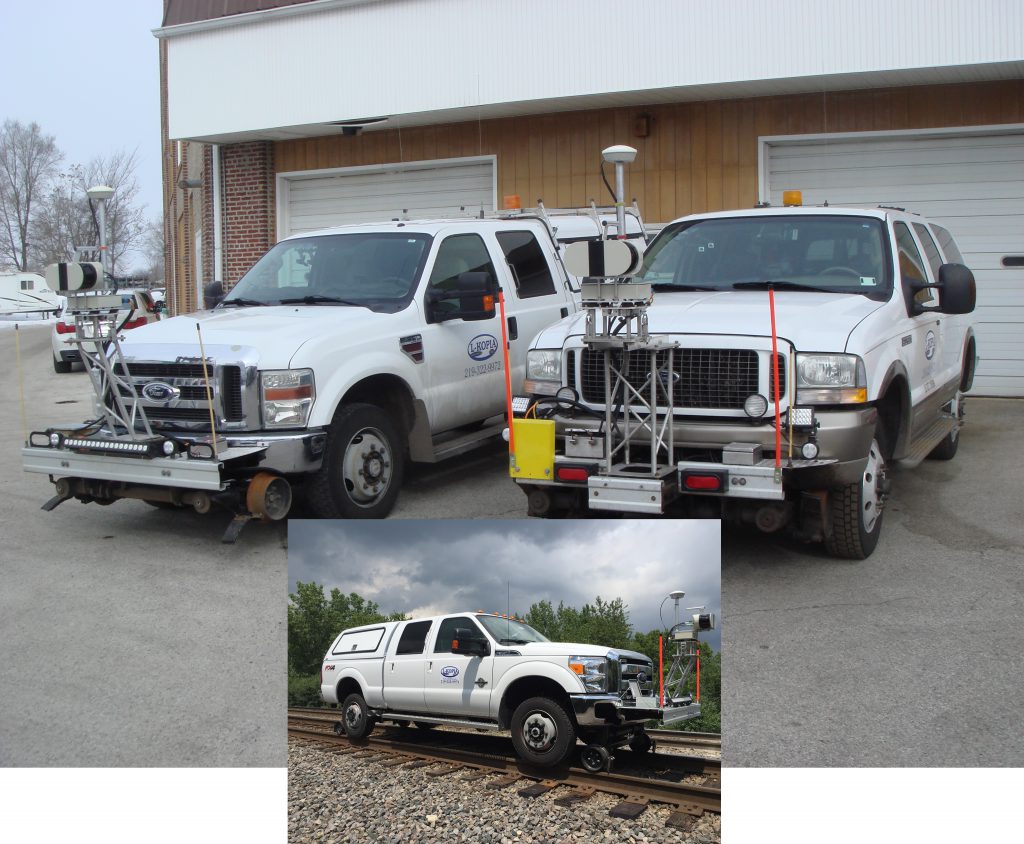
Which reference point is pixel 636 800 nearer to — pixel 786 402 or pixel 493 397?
pixel 786 402

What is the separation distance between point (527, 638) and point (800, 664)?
2.78 meters

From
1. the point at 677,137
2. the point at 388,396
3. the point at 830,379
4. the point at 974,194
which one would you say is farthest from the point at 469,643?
the point at 677,137

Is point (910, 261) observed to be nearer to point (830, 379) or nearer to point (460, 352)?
point (830, 379)

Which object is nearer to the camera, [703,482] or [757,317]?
[703,482]

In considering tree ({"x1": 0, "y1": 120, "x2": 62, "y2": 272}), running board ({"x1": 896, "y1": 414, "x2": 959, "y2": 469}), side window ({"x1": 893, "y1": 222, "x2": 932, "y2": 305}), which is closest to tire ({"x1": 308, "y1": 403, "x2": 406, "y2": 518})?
running board ({"x1": 896, "y1": 414, "x2": 959, "y2": 469})

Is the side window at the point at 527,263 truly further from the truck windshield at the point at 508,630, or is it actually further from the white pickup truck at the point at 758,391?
the truck windshield at the point at 508,630

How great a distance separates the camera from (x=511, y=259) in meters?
9.33

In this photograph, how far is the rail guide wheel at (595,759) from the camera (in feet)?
8.93

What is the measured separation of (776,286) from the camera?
7.16m

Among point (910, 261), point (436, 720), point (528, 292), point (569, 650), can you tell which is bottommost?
point (436, 720)

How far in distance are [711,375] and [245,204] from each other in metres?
11.9

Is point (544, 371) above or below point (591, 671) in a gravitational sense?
above

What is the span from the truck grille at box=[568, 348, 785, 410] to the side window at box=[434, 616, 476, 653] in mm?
3261

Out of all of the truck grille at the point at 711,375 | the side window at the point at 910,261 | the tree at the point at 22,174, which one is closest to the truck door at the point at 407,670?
the truck grille at the point at 711,375
